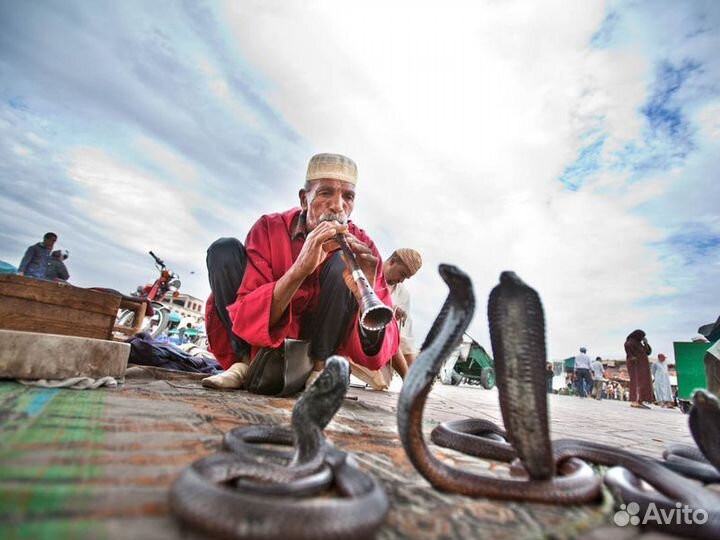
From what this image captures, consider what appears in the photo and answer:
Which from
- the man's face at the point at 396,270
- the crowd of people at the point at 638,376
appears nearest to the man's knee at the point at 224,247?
the man's face at the point at 396,270

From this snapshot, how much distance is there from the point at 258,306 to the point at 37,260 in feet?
22.2

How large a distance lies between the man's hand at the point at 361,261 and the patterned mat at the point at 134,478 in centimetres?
117

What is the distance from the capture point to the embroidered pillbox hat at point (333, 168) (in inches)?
109

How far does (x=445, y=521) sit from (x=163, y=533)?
0.46 metres

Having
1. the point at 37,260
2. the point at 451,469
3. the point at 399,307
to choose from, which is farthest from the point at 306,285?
the point at 37,260

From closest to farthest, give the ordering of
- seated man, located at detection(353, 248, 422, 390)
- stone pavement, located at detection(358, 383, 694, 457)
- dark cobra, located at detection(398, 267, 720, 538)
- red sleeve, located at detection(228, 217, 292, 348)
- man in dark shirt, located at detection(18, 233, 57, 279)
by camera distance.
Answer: dark cobra, located at detection(398, 267, 720, 538)
stone pavement, located at detection(358, 383, 694, 457)
red sleeve, located at detection(228, 217, 292, 348)
seated man, located at detection(353, 248, 422, 390)
man in dark shirt, located at detection(18, 233, 57, 279)

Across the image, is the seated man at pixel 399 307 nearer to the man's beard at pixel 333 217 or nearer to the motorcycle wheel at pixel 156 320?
the man's beard at pixel 333 217

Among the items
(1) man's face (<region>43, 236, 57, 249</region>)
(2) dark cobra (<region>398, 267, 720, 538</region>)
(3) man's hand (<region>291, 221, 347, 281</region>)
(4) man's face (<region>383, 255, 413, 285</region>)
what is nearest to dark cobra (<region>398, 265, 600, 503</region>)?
(2) dark cobra (<region>398, 267, 720, 538</region>)

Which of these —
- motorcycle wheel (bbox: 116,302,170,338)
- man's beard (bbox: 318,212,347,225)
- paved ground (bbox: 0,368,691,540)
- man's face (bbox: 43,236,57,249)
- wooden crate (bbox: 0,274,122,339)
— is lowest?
paved ground (bbox: 0,368,691,540)

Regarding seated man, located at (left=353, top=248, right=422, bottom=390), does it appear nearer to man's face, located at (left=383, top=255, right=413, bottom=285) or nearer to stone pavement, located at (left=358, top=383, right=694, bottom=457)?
man's face, located at (left=383, top=255, right=413, bottom=285)

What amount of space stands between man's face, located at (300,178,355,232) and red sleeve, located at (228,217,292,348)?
1.16 feet

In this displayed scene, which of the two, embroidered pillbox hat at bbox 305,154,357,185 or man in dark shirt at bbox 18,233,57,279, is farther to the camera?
man in dark shirt at bbox 18,233,57,279

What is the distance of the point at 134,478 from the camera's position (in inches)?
28.1

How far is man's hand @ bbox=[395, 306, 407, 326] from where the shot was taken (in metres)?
4.51
